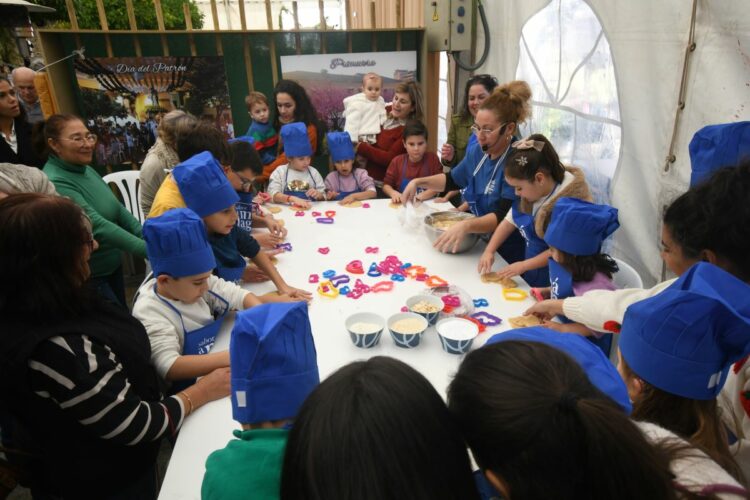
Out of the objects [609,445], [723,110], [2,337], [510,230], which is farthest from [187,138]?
[723,110]

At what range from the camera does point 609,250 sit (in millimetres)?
2385

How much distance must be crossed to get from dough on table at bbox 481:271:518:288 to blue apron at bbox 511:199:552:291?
0.18m

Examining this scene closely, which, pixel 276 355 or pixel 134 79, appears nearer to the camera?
pixel 276 355

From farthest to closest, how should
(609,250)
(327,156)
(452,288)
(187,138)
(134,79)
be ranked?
(327,156)
(134,79)
(609,250)
(187,138)
(452,288)

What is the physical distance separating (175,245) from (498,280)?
4.24 ft

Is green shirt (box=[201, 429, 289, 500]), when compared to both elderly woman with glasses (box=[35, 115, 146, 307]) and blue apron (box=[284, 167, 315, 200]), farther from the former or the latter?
blue apron (box=[284, 167, 315, 200])

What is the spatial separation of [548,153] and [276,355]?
1478 mm

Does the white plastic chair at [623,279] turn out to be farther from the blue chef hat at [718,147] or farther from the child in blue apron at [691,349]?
the child in blue apron at [691,349]

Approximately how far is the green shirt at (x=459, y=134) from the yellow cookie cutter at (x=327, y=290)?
1.92 metres

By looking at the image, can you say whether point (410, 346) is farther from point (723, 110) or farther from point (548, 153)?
point (723, 110)

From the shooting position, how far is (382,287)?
1.87 m

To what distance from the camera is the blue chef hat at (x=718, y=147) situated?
52.1 inches

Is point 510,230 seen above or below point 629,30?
below

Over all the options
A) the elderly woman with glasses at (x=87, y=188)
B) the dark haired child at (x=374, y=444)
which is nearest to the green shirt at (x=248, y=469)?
the dark haired child at (x=374, y=444)
